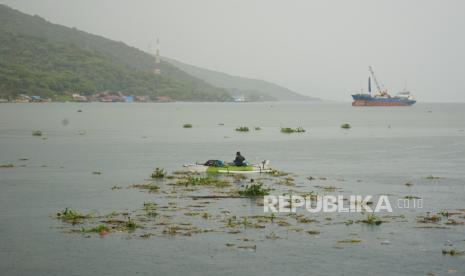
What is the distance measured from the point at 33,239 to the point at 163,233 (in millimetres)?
6315

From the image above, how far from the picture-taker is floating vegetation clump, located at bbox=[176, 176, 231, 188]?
149 feet

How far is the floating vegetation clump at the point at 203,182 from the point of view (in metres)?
45.3

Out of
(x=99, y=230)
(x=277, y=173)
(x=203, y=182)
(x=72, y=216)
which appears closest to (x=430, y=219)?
(x=99, y=230)

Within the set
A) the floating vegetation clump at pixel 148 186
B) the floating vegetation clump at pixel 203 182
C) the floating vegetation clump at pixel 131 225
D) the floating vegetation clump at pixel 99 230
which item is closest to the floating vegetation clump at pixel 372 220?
the floating vegetation clump at pixel 131 225

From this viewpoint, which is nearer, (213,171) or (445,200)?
(445,200)

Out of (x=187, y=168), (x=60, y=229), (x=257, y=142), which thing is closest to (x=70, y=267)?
(x=60, y=229)

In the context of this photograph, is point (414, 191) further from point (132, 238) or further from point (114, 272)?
point (114, 272)

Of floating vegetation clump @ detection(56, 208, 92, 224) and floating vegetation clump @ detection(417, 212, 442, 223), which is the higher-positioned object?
floating vegetation clump @ detection(417, 212, 442, 223)

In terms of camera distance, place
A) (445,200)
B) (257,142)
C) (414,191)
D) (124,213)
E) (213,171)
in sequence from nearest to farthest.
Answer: (124,213), (445,200), (414,191), (213,171), (257,142)

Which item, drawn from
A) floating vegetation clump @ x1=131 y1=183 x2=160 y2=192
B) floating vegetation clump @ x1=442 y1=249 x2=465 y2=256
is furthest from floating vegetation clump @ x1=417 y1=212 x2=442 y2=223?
floating vegetation clump @ x1=131 y1=183 x2=160 y2=192

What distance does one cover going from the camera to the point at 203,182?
45.9 meters

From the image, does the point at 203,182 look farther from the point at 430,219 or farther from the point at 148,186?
the point at 430,219

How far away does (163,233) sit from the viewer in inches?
1171

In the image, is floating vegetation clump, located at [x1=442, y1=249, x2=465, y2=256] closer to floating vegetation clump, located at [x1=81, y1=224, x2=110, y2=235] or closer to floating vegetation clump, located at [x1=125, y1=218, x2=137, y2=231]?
floating vegetation clump, located at [x1=125, y1=218, x2=137, y2=231]
